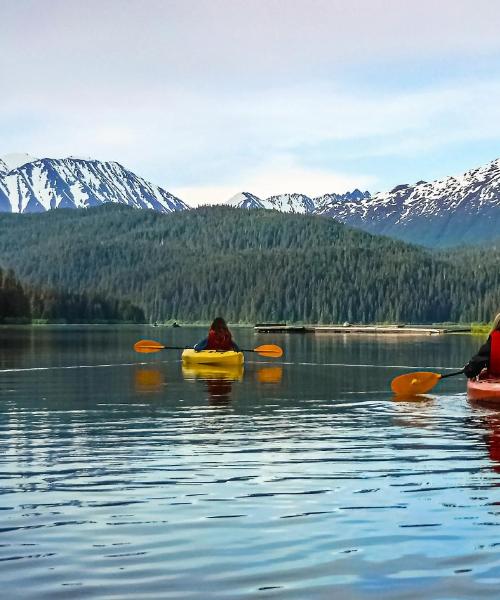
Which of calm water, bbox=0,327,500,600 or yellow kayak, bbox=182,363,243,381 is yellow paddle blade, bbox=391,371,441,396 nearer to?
calm water, bbox=0,327,500,600

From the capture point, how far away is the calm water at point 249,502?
46.8 feet

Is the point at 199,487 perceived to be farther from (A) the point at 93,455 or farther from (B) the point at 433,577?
(B) the point at 433,577

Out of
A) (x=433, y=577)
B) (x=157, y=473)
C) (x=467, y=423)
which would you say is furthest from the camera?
(x=467, y=423)

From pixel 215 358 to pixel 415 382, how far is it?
2096 centimetres

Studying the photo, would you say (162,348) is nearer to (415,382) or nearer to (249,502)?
(415,382)

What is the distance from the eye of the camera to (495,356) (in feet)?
129

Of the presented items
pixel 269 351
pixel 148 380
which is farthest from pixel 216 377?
pixel 269 351

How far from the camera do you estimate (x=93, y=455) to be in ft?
85.6

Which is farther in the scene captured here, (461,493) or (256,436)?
(256,436)

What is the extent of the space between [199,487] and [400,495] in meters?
3.73

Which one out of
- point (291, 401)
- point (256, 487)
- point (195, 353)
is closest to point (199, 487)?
point (256, 487)

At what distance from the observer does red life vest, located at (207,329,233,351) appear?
63688 millimetres

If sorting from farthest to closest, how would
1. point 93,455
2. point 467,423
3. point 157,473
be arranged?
point 467,423 < point 93,455 < point 157,473

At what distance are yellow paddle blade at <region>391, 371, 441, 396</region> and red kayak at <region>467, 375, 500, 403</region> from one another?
3960mm
